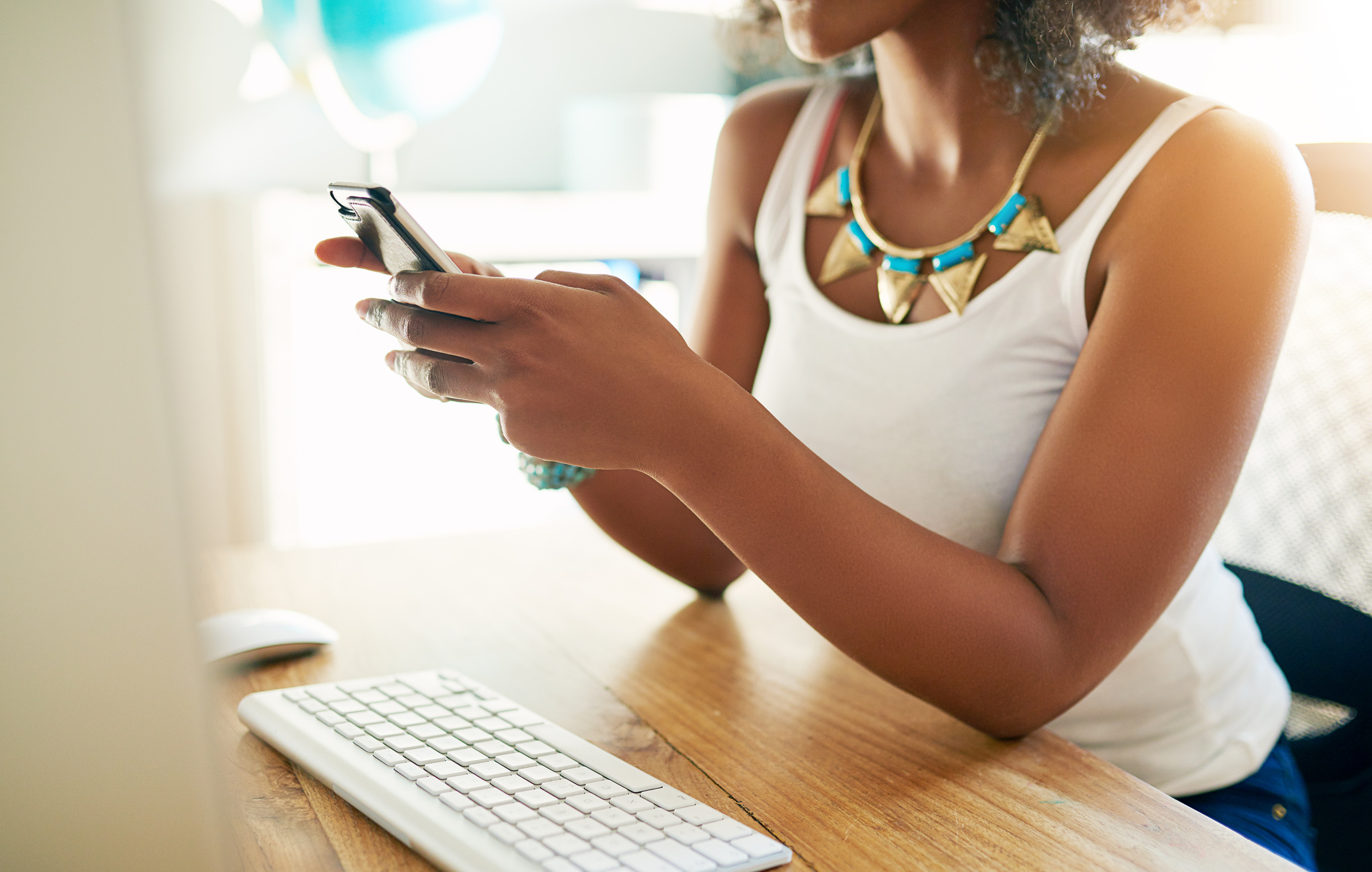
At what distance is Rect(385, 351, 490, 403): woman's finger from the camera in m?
0.49

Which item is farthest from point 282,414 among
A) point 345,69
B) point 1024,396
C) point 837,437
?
point 1024,396

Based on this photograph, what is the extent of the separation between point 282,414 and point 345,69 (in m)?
0.61

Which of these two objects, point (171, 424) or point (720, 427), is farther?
point (720, 427)

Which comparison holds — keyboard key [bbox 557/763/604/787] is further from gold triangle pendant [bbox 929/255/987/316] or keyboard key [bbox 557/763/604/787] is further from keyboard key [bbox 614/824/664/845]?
gold triangle pendant [bbox 929/255/987/316]

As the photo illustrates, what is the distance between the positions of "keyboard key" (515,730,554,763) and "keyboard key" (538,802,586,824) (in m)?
0.05

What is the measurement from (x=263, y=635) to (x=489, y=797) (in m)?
0.28

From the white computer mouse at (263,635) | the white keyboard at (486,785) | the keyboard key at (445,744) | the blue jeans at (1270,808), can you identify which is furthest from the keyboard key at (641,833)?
the blue jeans at (1270,808)

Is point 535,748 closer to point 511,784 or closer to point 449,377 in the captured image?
point 511,784

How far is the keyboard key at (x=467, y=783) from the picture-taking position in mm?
441

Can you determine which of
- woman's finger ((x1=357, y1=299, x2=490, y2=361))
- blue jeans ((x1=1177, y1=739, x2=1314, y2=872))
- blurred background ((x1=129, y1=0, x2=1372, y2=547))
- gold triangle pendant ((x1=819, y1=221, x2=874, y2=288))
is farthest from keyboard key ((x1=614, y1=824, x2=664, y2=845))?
blurred background ((x1=129, y1=0, x2=1372, y2=547))

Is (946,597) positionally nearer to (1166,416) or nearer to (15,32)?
(1166,416)

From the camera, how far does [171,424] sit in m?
0.20

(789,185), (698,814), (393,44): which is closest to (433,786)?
(698,814)

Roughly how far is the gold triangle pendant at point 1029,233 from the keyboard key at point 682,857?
1.68 feet
